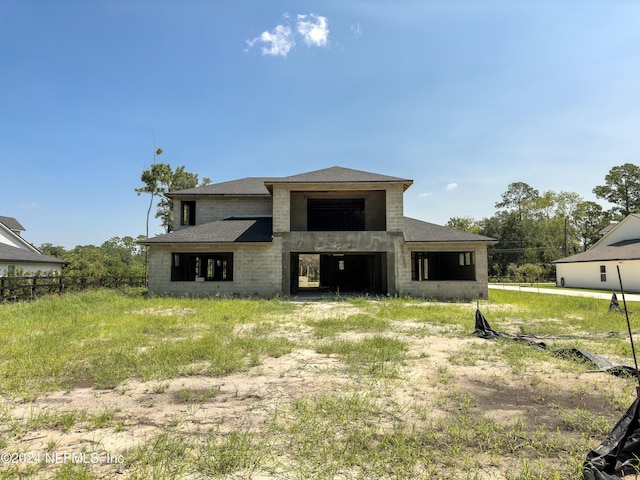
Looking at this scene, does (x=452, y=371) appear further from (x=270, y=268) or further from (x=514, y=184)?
(x=514, y=184)

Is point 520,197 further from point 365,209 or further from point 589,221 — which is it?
point 365,209

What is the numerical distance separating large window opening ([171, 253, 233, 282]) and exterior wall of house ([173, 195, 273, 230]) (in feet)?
8.63

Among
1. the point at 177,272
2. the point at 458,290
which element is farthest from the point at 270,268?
the point at 458,290

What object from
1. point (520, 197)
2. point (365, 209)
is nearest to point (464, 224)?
point (520, 197)

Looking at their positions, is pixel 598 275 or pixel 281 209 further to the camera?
pixel 598 275

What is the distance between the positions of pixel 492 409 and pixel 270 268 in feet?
49.9

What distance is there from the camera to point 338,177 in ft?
63.8

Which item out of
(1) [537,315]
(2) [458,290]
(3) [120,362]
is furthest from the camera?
(2) [458,290]

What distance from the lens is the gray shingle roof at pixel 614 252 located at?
24.9 meters

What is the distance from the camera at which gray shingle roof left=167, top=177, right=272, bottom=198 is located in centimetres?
2305

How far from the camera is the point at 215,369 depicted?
6.20 m

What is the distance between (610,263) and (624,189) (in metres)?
30.7

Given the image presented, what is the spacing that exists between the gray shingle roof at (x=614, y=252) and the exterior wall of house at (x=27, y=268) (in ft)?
132

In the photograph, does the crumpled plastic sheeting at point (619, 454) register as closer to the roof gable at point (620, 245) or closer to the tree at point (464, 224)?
the roof gable at point (620, 245)
